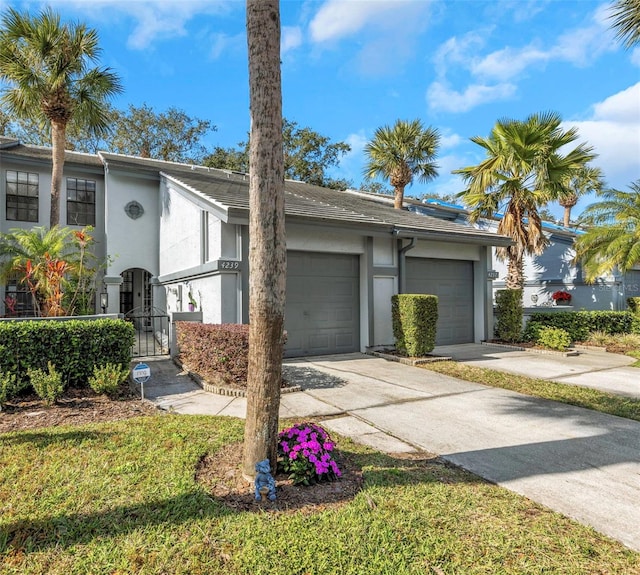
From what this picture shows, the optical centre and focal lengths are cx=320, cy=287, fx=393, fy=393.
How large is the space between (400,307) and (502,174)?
6.37 metres

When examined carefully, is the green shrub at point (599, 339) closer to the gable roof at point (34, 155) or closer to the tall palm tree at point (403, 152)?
the tall palm tree at point (403, 152)

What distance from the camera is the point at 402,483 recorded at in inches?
127

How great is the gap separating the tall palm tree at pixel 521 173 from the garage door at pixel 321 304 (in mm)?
5680

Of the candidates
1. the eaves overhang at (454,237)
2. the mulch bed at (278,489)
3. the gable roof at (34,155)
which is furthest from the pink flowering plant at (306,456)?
the gable roof at (34,155)

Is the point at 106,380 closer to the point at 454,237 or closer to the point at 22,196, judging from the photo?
the point at 454,237

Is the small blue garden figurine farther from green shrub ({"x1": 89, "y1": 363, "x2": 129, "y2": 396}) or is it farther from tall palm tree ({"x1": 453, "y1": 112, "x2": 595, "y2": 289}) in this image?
tall palm tree ({"x1": 453, "y1": 112, "x2": 595, "y2": 289})

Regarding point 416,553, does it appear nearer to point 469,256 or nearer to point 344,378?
point 344,378

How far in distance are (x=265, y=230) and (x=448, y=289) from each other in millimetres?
9955

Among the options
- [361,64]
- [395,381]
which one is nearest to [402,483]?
[395,381]

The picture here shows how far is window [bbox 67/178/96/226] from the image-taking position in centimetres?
1474

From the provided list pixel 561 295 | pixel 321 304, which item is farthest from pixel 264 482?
pixel 561 295

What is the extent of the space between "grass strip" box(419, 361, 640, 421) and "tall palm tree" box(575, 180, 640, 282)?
801 cm

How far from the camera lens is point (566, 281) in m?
17.0

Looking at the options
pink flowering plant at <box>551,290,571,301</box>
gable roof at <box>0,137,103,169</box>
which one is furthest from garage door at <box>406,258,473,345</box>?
gable roof at <box>0,137,103,169</box>
